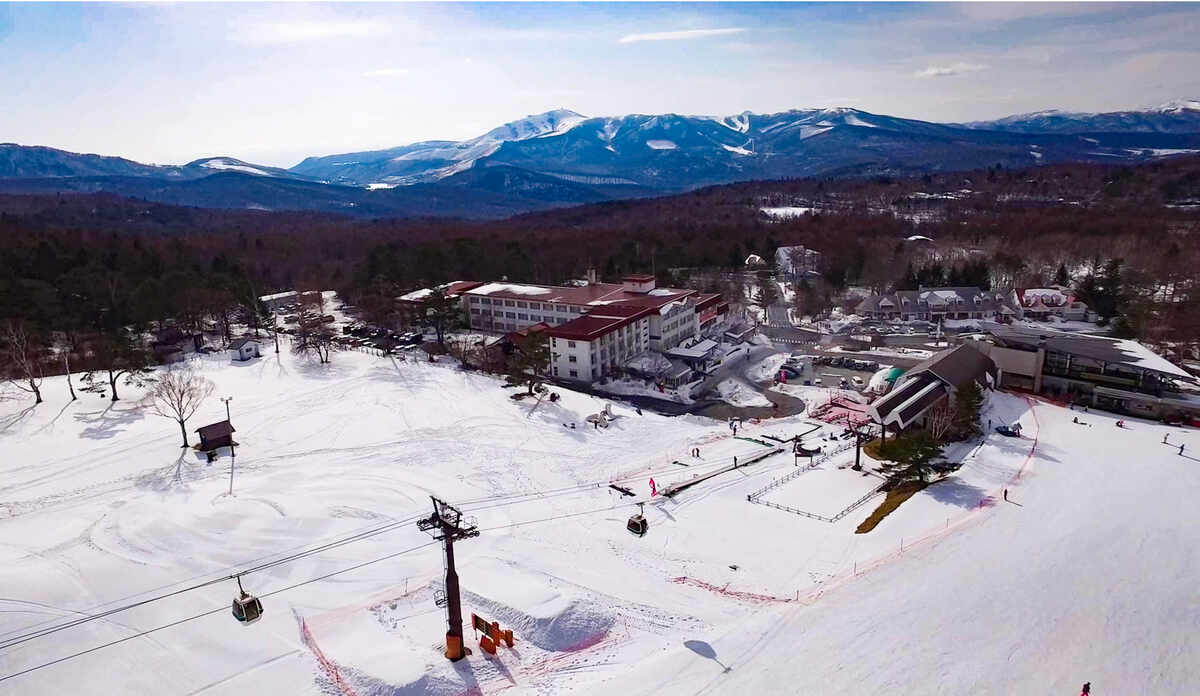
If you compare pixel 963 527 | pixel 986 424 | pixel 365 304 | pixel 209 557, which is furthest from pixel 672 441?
pixel 365 304

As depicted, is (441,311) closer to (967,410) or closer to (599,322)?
(599,322)

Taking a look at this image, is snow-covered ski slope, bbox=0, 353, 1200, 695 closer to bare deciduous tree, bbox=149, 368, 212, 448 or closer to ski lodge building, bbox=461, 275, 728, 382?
bare deciduous tree, bbox=149, 368, 212, 448

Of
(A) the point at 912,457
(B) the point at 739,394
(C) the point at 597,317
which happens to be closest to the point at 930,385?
(A) the point at 912,457

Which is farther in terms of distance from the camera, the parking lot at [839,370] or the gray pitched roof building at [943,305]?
the gray pitched roof building at [943,305]

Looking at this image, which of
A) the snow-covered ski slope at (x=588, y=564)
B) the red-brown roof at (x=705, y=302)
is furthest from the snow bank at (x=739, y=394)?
the red-brown roof at (x=705, y=302)

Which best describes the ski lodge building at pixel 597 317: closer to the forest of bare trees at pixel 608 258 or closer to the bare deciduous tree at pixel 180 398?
the forest of bare trees at pixel 608 258

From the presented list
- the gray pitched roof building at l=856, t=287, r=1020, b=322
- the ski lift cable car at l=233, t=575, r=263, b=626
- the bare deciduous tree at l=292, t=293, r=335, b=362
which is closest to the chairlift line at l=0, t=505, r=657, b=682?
the ski lift cable car at l=233, t=575, r=263, b=626
